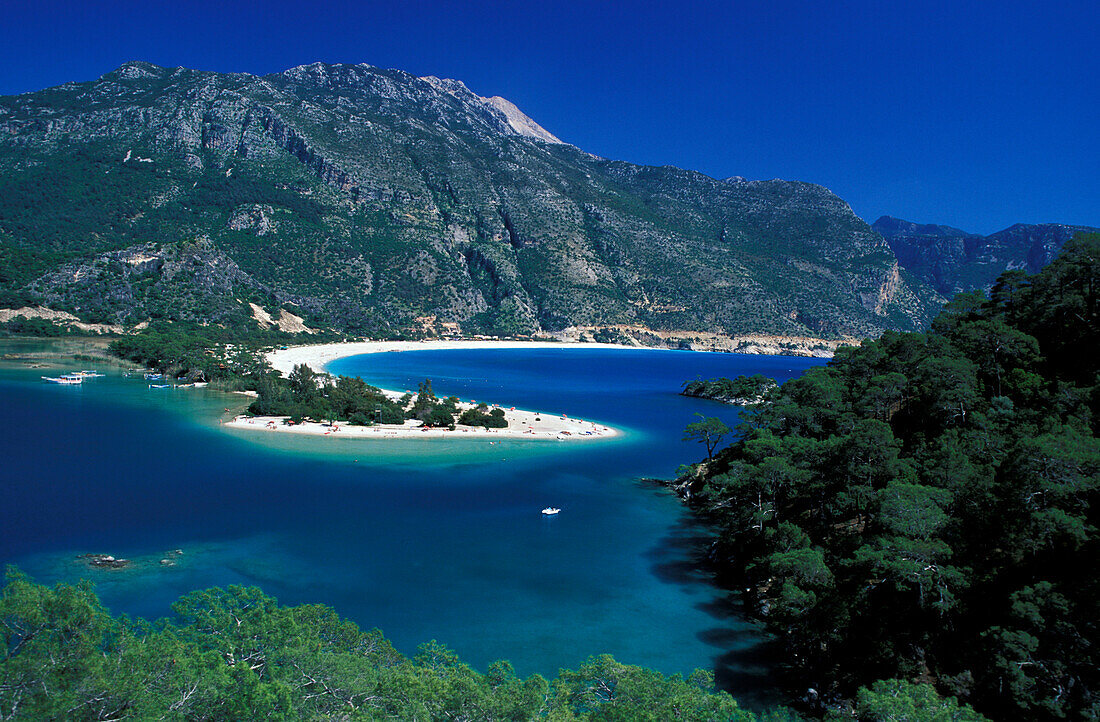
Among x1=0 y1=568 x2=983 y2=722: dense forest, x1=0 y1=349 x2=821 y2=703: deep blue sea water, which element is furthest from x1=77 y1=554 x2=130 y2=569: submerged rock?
x1=0 y1=568 x2=983 y2=722: dense forest

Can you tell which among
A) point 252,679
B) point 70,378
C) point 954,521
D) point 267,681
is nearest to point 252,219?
point 70,378

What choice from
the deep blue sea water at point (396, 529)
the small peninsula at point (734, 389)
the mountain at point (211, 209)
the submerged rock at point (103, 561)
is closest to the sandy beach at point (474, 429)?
the deep blue sea water at point (396, 529)

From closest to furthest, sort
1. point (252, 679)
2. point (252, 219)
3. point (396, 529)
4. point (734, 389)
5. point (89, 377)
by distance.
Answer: point (252, 679)
point (396, 529)
point (89, 377)
point (734, 389)
point (252, 219)

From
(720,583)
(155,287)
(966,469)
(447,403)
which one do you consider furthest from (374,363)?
(966,469)

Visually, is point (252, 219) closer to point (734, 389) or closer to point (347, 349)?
point (347, 349)

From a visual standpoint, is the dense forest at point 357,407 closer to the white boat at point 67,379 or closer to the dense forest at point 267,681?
the white boat at point 67,379

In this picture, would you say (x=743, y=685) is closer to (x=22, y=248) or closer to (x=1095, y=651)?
(x=1095, y=651)
